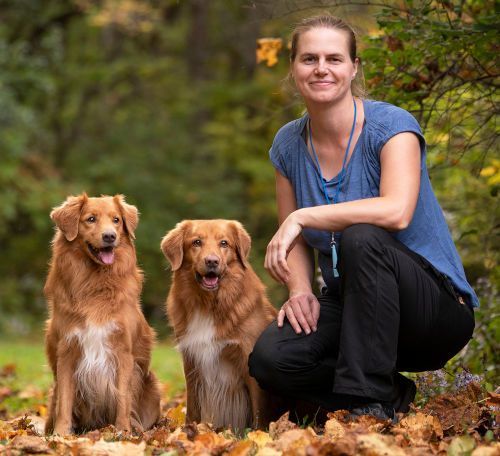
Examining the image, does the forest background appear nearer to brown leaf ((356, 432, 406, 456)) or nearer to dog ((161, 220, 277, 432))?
dog ((161, 220, 277, 432))

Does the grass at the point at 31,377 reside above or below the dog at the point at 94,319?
below

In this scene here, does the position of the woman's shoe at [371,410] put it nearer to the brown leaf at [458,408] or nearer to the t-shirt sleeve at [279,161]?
the brown leaf at [458,408]

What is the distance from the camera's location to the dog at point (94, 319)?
3.75 m

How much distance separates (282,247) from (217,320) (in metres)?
0.88

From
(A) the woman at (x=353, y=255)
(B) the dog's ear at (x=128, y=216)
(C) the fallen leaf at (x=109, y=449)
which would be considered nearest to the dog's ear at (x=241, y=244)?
(A) the woman at (x=353, y=255)

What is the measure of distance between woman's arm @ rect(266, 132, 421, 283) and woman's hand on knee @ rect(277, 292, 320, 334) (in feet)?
0.82

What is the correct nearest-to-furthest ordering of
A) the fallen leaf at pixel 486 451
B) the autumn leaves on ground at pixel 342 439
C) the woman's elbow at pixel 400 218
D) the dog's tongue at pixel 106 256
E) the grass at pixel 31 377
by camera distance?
the fallen leaf at pixel 486 451 < the autumn leaves on ground at pixel 342 439 < the woman's elbow at pixel 400 218 < the dog's tongue at pixel 106 256 < the grass at pixel 31 377

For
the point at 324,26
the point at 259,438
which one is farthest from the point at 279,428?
the point at 324,26

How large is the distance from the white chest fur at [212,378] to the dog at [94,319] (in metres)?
0.32

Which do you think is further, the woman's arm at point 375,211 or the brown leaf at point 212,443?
the woman's arm at point 375,211

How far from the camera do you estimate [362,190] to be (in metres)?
3.47

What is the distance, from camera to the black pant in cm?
304

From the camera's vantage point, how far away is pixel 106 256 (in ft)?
12.6

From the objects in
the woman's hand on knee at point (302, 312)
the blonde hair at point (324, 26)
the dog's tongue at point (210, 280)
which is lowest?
the woman's hand on knee at point (302, 312)
